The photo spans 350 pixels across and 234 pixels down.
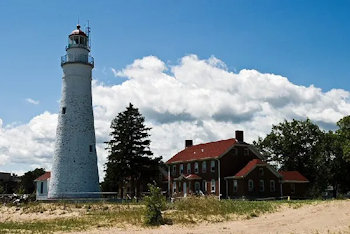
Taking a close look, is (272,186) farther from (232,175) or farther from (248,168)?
(232,175)

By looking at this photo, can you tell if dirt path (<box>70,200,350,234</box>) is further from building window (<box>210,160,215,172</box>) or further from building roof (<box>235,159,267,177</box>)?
building window (<box>210,160,215,172</box>)

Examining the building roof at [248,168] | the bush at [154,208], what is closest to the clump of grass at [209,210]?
the bush at [154,208]

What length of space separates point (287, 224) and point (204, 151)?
109 feet

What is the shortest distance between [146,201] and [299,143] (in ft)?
156

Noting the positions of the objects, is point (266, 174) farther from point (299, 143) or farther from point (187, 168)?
point (299, 143)

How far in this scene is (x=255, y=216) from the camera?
25953 mm

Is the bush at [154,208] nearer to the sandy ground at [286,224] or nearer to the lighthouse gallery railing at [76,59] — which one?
the sandy ground at [286,224]

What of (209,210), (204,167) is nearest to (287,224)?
(209,210)

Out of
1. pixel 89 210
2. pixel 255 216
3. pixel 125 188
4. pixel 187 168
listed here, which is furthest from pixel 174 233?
pixel 125 188

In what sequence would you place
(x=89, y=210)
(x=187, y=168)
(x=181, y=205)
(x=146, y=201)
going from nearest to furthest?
(x=146, y=201)
(x=181, y=205)
(x=89, y=210)
(x=187, y=168)

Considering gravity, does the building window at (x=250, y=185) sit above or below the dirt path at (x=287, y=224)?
above

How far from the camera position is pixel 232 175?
52.2m

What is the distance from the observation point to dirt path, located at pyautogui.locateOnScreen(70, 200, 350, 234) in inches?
846

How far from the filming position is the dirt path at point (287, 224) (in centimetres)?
2150
